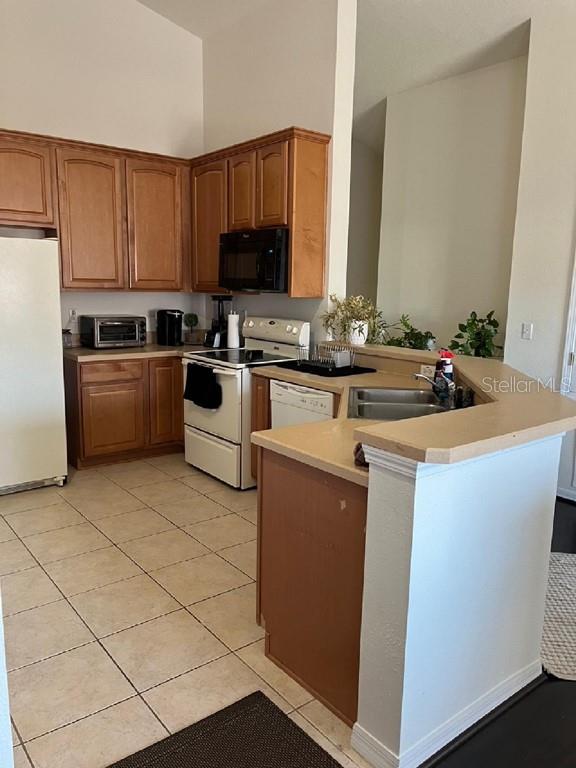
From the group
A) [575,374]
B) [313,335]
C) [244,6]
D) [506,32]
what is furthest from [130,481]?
[506,32]

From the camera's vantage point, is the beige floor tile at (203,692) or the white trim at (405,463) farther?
the beige floor tile at (203,692)

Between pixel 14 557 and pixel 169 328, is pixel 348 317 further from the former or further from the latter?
pixel 14 557

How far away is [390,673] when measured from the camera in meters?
1.62

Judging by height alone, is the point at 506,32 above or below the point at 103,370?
above

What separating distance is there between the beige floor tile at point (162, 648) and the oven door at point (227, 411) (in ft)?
5.04

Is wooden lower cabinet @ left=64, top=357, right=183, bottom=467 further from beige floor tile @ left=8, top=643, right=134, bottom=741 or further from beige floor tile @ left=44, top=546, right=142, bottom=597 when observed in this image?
beige floor tile @ left=8, top=643, right=134, bottom=741

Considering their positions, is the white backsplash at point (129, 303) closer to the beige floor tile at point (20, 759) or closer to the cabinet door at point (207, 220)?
the cabinet door at point (207, 220)

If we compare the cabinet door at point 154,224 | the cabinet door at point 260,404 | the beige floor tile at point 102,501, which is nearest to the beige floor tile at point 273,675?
the cabinet door at point 260,404

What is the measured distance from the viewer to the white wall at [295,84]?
383 centimetres

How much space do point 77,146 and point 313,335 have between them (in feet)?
7.11

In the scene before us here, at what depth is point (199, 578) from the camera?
2.83 meters

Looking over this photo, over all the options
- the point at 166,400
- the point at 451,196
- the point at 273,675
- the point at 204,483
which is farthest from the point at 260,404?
the point at 451,196

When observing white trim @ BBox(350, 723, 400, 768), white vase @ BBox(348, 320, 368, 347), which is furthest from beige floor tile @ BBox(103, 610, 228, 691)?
white vase @ BBox(348, 320, 368, 347)

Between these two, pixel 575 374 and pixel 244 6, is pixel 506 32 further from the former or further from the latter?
pixel 575 374
